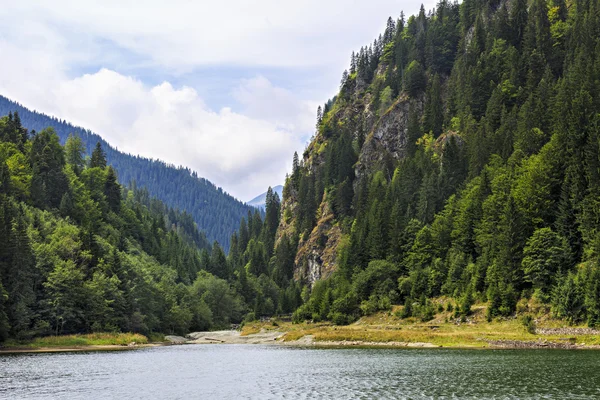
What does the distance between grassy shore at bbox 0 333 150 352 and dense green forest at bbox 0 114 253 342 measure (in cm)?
203

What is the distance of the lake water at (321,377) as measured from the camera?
4584 centimetres

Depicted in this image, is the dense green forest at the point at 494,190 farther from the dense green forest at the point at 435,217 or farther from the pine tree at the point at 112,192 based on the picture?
the pine tree at the point at 112,192

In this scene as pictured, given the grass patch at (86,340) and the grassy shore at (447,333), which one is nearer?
the grassy shore at (447,333)

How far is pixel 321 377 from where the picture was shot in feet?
189

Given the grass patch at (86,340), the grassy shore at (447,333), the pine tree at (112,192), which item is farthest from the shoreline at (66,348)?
the pine tree at (112,192)

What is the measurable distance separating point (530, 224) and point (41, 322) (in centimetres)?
9289

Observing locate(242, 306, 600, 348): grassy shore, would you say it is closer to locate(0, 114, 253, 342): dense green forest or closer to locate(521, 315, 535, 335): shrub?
locate(521, 315, 535, 335): shrub

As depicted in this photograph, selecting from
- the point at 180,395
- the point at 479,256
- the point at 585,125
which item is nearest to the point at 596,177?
the point at 585,125

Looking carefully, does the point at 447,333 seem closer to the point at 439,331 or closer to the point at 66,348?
the point at 439,331

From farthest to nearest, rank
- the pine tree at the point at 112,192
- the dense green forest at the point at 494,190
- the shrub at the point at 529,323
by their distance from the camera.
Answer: the pine tree at the point at 112,192, the dense green forest at the point at 494,190, the shrub at the point at 529,323

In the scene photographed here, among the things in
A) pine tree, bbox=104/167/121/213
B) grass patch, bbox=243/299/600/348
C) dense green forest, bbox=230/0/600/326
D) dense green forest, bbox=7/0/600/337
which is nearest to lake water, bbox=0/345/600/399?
grass patch, bbox=243/299/600/348

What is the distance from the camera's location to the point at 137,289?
134625 millimetres

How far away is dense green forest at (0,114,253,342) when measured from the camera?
4099 inches

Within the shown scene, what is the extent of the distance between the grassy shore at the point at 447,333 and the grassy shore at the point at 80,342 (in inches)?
1351
